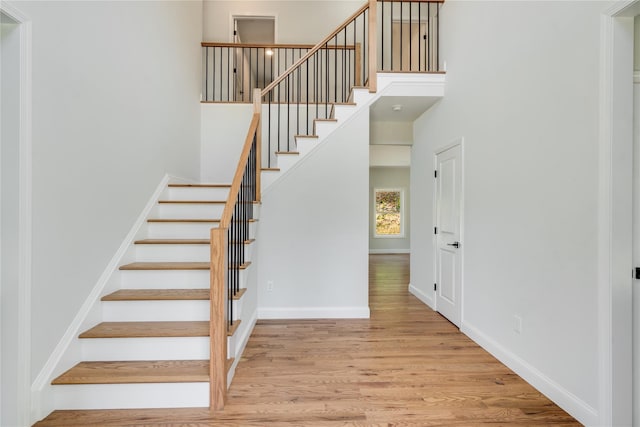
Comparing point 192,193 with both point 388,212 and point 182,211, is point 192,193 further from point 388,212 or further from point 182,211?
point 388,212

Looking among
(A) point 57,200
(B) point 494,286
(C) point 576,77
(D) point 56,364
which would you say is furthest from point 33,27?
(B) point 494,286

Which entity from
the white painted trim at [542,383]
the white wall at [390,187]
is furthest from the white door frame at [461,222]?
the white wall at [390,187]

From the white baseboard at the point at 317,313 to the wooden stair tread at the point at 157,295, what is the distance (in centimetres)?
127

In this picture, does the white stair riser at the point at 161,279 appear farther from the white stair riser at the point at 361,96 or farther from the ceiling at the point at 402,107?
the ceiling at the point at 402,107

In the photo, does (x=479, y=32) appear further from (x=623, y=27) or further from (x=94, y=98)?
(x=94, y=98)

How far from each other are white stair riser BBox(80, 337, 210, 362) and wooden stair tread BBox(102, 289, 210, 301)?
31 centimetres

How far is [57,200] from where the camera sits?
1.95 metres

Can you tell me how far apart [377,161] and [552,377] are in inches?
273

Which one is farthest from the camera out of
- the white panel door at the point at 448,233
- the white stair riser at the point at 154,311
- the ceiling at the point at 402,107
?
the ceiling at the point at 402,107

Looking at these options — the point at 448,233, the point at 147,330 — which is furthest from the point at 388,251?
the point at 147,330

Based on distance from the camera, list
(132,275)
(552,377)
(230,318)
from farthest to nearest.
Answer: (132,275) < (230,318) < (552,377)

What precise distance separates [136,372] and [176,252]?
3.70 feet

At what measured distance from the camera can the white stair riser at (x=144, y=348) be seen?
7.00 ft

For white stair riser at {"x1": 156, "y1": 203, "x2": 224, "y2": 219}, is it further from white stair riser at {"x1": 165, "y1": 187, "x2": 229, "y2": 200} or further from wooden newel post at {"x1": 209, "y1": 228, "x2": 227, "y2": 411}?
wooden newel post at {"x1": 209, "y1": 228, "x2": 227, "y2": 411}
